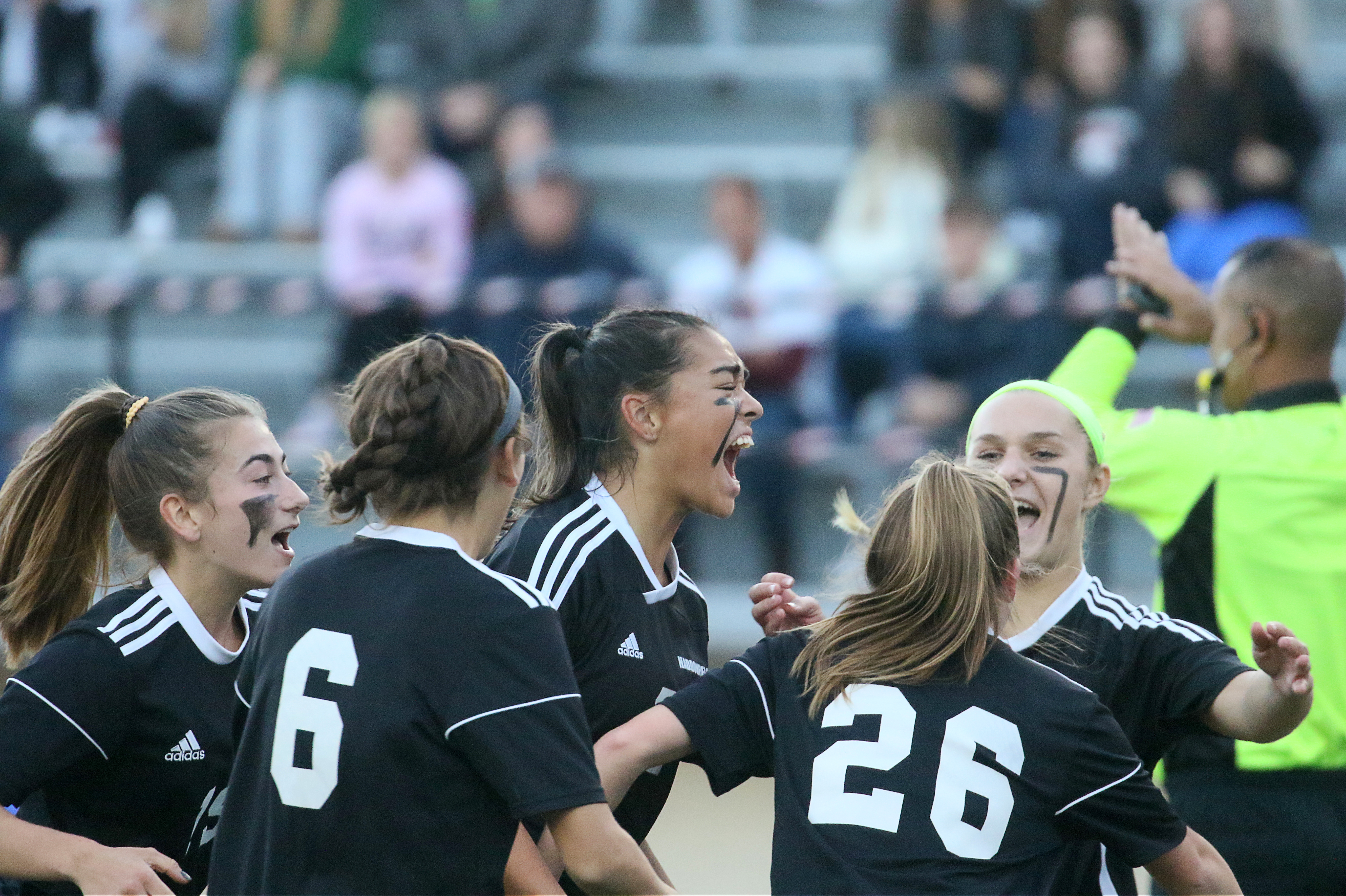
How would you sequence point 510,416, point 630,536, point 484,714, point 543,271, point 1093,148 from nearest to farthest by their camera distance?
point 484,714 < point 510,416 < point 630,536 < point 543,271 < point 1093,148

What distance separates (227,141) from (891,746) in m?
7.92

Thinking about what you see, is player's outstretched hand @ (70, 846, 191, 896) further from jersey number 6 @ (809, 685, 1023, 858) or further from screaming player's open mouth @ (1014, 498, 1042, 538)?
screaming player's open mouth @ (1014, 498, 1042, 538)

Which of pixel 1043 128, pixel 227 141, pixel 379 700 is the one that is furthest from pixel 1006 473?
pixel 227 141

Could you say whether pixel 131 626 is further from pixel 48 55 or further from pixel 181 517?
pixel 48 55

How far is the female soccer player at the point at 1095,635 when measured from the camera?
2795 mm

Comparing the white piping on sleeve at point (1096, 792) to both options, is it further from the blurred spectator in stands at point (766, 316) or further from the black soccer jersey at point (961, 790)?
the blurred spectator in stands at point (766, 316)

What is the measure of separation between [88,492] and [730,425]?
4.39 ft

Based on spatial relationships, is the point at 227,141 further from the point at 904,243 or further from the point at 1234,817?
the point at 1234,817

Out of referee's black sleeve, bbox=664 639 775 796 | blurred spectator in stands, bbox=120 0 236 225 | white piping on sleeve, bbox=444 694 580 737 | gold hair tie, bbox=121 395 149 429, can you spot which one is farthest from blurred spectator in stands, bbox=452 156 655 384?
white piping on sleeve, bbox=444 694 580 737

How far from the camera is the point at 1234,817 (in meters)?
3.57

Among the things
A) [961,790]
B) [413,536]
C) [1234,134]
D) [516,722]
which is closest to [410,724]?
[516,722]

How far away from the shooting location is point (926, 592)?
8.65 ft

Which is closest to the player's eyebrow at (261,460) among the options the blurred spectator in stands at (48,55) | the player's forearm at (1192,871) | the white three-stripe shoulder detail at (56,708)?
the white three-stripe shoulder detail at (56,708)

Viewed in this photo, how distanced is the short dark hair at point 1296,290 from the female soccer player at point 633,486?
140cm
